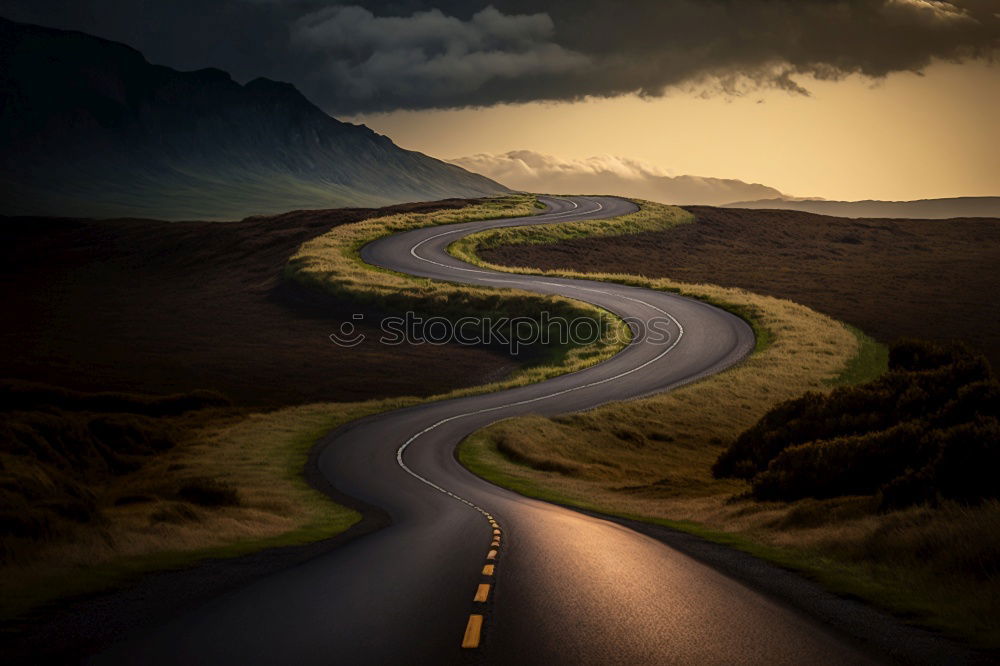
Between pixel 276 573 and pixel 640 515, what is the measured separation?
45.8ft

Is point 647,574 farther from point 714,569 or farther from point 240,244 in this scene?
point 240,244

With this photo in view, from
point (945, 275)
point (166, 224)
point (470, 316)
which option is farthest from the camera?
point (166, 224)

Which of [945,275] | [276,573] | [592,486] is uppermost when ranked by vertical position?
[945,275]

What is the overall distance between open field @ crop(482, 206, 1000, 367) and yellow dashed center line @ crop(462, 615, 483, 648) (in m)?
61.1

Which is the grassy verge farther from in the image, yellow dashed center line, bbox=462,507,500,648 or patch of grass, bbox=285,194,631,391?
yellow dashed center line, bbox=462,507,500,648

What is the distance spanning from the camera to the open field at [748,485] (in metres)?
12.3

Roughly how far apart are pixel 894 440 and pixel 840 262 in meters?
92.8

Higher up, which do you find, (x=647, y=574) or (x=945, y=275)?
(x=945, y=275)

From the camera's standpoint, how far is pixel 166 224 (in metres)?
134

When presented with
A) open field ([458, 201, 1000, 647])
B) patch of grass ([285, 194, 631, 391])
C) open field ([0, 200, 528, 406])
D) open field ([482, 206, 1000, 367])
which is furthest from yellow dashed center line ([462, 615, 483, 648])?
open field ([482, 206, 1000, 367])

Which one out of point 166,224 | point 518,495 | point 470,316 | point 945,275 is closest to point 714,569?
point 518,495

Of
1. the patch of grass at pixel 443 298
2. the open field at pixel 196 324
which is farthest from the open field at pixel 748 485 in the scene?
the open field at pixel 196 324

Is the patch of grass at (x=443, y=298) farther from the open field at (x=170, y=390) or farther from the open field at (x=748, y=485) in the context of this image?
the open field at (x=748, y=485)

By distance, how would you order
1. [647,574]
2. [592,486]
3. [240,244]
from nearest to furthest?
[647,574]
[592,486]
[240,244]
